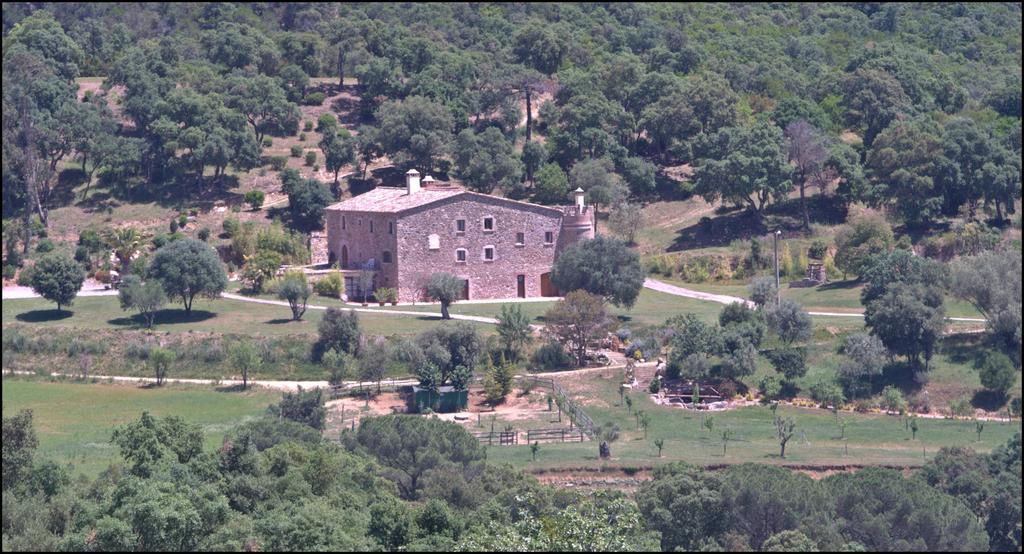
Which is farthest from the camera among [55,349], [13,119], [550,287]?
[13,119]

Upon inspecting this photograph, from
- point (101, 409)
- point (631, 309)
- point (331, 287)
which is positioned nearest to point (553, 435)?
point (631, 309)

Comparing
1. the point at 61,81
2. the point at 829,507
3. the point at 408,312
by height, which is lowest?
the point at 829,507

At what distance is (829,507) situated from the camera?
4331cm

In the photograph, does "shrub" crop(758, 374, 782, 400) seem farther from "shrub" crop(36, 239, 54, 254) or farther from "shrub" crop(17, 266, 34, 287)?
"shrub" crop(36, 239, 54, 254)

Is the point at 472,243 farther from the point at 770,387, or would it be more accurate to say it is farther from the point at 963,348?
the point at 963,348

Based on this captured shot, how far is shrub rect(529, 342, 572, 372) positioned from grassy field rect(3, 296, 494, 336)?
9.19ft

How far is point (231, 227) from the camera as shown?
8475 cm

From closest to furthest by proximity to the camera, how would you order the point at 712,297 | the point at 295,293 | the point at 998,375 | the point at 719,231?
the point at 998,375 → the point at 295,293 → the point at 712,297 → the point at 719,231

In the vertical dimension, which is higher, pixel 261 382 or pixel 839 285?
pixel 839 285

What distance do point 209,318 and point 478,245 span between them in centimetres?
1404

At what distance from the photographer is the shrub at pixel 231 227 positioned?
84.4m

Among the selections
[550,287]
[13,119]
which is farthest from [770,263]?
[13,119]

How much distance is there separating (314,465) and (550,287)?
3421 centimetres

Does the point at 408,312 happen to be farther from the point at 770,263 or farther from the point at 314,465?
the point at 314,465
